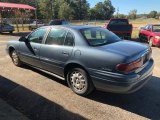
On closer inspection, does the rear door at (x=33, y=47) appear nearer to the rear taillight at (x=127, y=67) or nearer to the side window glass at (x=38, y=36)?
the side window glass at (x=38, y=36)

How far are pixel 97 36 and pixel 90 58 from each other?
3.34 ft

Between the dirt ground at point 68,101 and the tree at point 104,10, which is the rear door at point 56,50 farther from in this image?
the tree at point 104,10

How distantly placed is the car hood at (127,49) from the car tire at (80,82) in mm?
725

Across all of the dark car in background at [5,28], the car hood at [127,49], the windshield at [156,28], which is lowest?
the dark car in background at [5,28]

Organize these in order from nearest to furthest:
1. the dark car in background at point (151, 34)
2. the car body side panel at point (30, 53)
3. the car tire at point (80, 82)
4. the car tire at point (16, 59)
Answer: the car tire at point (80, 82) < the car body side panel at point (30, 53) < the car tire at point (16, 59) < the dark car in background at point (151, 34)

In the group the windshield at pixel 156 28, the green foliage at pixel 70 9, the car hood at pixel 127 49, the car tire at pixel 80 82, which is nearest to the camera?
the car hood at pixel 127 49

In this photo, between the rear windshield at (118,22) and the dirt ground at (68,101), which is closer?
the dirt ground at (68,101)

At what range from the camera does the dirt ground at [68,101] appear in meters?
4.82

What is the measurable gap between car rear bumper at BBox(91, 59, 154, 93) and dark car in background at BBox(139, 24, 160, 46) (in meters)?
9.25

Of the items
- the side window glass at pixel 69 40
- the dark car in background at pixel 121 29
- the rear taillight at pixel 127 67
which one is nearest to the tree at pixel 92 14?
the dark car in background at pixel 121 29

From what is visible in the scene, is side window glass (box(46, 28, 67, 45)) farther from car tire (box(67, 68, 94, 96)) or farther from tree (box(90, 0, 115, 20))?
tree (box(90, 0, 115, 20))

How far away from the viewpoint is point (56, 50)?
6184 millimetres

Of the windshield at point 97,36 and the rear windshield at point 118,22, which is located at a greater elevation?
the windshield at point 97,36

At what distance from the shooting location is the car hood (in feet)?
16.5
